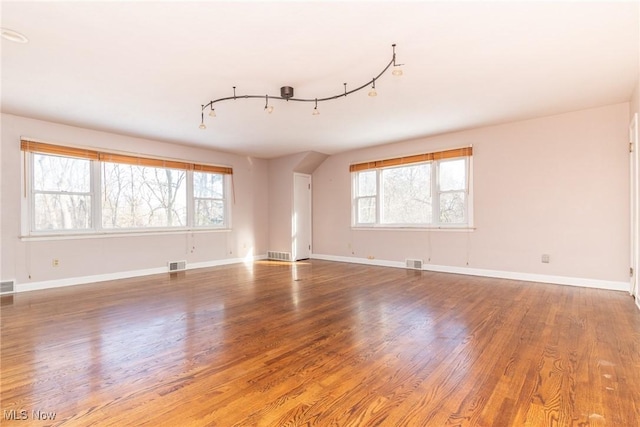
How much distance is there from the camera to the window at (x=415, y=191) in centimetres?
549

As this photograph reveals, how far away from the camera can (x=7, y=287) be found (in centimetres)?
429

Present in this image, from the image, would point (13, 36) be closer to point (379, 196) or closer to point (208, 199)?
point (208, 199)

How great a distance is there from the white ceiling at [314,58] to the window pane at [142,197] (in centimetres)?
108

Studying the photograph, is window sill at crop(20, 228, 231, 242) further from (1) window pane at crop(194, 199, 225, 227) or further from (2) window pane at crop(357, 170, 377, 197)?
(2) window pane at crop(357, 170, 377, 197)

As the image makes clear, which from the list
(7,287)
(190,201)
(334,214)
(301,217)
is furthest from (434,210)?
(7,287)

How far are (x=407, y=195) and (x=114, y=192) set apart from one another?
212 inches

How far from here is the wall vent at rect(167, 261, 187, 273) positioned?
599 centimetres

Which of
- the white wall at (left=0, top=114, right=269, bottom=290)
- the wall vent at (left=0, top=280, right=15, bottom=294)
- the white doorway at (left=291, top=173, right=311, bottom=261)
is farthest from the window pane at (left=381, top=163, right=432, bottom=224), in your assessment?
the wall vent at (left=0, top=280, right=15, bottom=294)

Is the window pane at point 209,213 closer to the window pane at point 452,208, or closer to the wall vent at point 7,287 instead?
the wall vent at point 7,287

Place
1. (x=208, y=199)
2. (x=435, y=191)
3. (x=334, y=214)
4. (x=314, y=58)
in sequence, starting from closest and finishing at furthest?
(x=314, y=58)
(x=435, y=191)
(x=208, y=199)
(x=334, y=214)

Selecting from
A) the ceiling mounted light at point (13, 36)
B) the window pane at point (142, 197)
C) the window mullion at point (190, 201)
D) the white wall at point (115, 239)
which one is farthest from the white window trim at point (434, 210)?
the ceiling mounted light at point (13, 36)

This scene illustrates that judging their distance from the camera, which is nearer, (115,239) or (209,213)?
(115,239)

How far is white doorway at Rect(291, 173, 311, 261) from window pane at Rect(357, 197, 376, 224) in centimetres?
141

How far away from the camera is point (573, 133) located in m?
4.41
